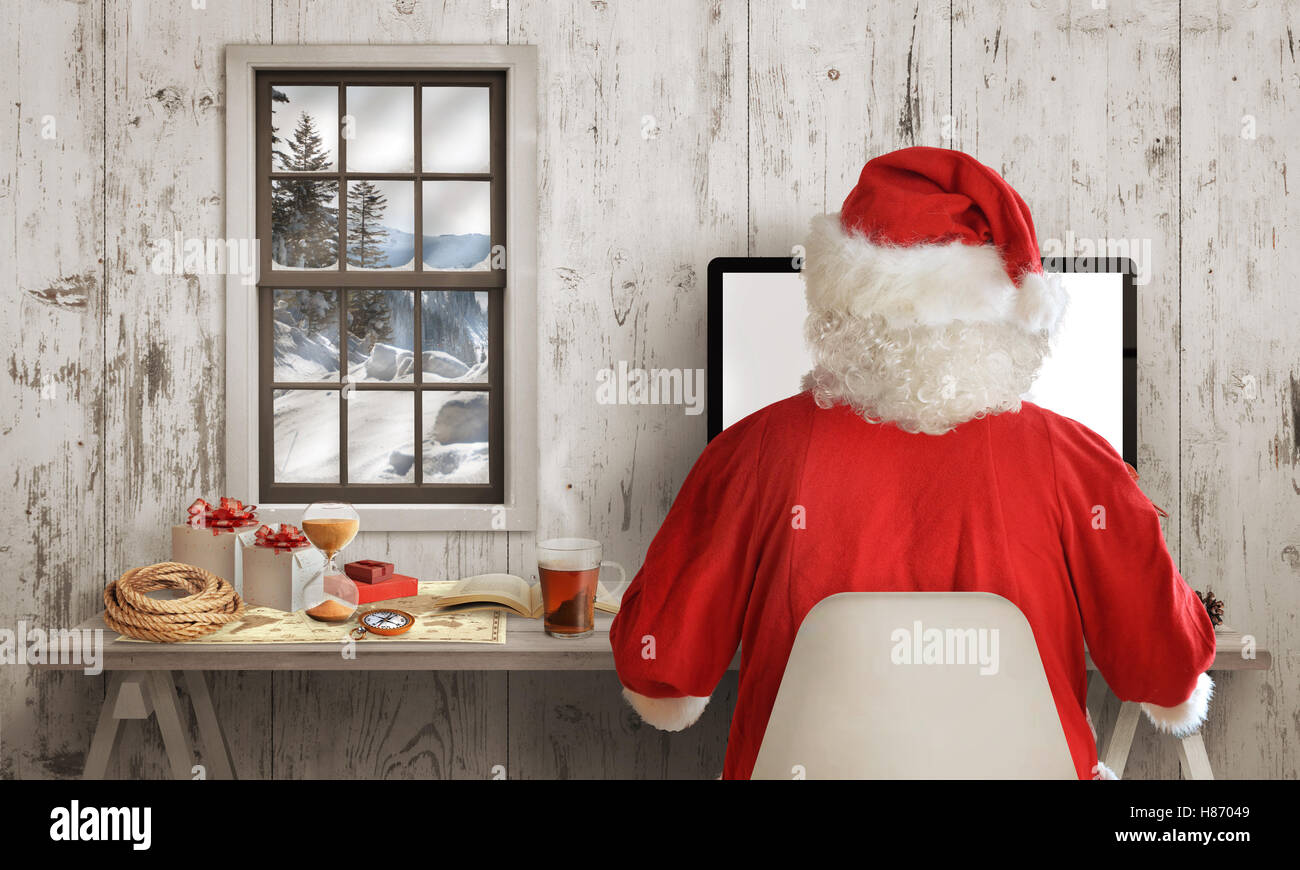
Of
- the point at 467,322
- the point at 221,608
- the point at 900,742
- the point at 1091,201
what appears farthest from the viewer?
the point at 467,322

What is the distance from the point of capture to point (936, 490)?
116 centimetres

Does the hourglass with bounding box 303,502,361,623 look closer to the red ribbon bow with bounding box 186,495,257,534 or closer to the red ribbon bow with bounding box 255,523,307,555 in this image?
the red ribbon bow with bounding box 255,523,307,555

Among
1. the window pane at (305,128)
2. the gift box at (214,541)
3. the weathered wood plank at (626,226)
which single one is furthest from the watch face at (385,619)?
the window pane at (305,128)

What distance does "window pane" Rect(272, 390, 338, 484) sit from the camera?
96.7 inches

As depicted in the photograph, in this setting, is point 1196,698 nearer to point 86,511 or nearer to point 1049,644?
point 1049,644

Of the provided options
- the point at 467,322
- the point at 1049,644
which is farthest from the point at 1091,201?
the point at 467,322

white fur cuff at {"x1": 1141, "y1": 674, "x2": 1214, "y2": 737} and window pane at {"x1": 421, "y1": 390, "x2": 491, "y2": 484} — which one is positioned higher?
window pane at {"x1": 421, "y1": 390, "x2": 491, "y2": 484}

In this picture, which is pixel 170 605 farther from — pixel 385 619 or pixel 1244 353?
pixel 1244 353

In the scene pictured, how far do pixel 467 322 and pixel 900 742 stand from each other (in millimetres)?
1860

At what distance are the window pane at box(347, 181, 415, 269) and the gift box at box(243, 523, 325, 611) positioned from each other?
2.72ft

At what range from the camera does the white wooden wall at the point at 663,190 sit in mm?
2303

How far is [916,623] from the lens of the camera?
0.98 metres

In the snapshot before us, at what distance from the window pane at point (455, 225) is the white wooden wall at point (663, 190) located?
26cm

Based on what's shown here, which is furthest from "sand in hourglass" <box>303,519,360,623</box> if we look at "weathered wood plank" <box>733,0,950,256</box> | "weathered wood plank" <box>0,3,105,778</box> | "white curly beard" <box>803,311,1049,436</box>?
"weathered wood plank" <box>733,0,950,256</box>
